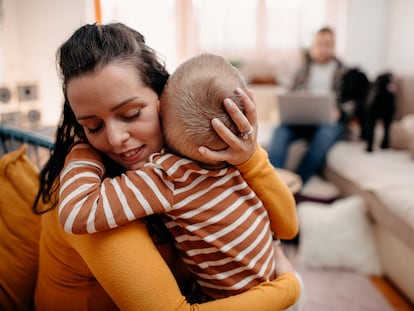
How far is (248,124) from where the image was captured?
2.40 ft

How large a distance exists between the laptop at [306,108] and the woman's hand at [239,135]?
83.9 inches

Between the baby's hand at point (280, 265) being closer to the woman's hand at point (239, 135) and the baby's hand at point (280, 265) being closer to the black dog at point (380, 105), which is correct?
the woman's hand at point (239, 135)

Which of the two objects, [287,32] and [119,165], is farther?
[287,32]

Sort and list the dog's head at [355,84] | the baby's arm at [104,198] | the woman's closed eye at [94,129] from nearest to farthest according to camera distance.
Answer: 1. the baby's arm at [104,198]
2. the woman's closed eye at [94,129]
3. the dog's head at [355,84]

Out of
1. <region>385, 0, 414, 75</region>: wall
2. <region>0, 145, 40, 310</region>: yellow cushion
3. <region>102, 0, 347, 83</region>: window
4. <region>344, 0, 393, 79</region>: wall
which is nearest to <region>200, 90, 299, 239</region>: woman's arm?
<region>0, 145, 40, 310</region>: yellow cushion

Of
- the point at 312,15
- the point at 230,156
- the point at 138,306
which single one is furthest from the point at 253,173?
→ the point at 312,15

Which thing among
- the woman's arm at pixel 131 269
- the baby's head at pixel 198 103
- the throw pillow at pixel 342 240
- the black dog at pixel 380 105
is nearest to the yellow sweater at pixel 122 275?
the woman's arm at pixel 131 269

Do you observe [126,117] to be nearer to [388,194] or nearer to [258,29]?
[388,194]

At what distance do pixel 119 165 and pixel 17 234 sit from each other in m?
0.34

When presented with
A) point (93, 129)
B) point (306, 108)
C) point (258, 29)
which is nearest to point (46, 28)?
point (93, 129)

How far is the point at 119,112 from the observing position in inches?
27.7

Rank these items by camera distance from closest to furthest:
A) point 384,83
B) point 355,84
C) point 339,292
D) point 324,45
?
point 339,292 → point 384,83 → point 355,84 → point 324,45

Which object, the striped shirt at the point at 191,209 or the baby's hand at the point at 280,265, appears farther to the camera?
the baby's hand at the point at 280,265

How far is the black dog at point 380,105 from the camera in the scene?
2766 millimetres
